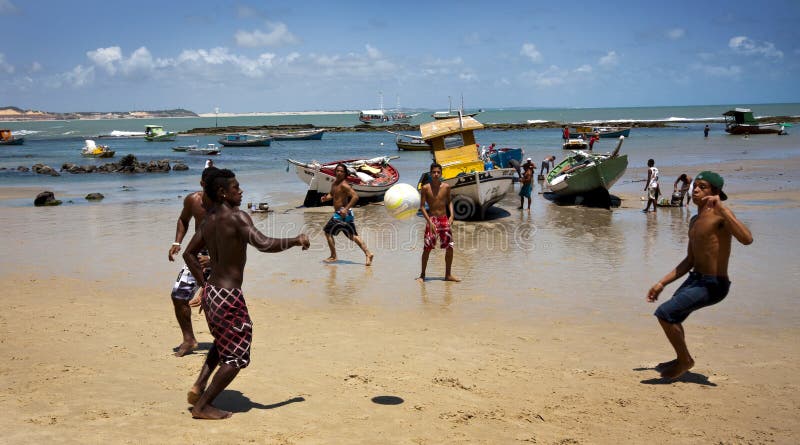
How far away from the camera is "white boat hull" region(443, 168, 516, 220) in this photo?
1752 cm

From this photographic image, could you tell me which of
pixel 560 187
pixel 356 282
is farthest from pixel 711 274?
pixel 560 187

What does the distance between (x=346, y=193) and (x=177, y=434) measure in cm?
707

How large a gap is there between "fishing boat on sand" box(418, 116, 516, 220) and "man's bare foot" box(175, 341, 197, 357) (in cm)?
1148

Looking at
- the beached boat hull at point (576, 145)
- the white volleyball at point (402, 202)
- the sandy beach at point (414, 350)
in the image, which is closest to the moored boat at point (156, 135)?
the beached boat hull at point (576, 145)

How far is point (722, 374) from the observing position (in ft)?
20.5

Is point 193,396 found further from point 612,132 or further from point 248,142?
point 612,132

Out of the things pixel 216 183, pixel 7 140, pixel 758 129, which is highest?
pixel 758 129

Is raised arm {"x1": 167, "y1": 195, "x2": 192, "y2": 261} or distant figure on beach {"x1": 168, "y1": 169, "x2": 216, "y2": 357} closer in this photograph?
distant figure on beach {"x1": 168, "y1": 169, "x2": 216, "y2": 357}

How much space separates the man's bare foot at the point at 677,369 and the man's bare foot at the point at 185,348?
438 cm

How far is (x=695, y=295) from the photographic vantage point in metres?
5.69

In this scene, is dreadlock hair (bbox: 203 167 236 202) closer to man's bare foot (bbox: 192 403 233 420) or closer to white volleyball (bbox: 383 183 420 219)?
man's bare foot (bbox: 192 403 233 420)

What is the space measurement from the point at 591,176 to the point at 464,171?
3.88 meters

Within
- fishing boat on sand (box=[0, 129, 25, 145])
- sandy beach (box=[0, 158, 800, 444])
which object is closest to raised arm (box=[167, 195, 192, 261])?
sandy beach (box=[0, 158, 800, 444])

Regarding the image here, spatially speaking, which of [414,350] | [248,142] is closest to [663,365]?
[414,350]
